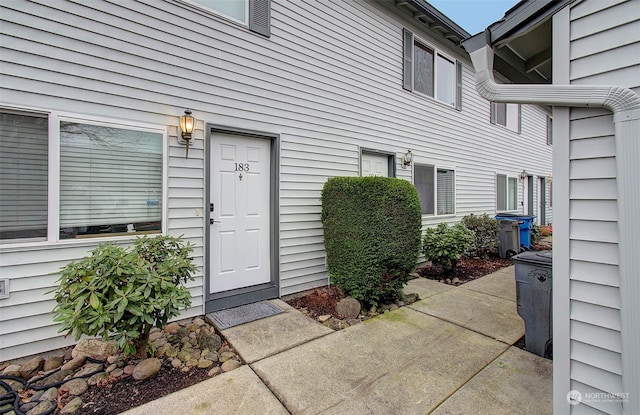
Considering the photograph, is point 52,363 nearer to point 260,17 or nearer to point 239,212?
point 239,212

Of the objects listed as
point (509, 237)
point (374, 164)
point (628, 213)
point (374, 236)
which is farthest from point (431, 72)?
point (628, 213)

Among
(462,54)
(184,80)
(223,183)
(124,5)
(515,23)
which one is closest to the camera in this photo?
(515,23)

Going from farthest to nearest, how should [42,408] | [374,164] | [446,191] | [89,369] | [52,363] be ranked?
[446,191]
[374,164]
[52,363]
[89,369]
[42,408]

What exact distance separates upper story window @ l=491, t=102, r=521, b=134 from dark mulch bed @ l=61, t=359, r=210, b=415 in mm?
9506

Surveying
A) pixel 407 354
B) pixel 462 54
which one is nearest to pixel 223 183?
pixel 407 354

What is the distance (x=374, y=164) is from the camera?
221 inches

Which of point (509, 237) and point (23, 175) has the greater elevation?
point (23, 175)

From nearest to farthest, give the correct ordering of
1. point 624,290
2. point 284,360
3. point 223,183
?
point 624,290
point 284,360
point 223,183

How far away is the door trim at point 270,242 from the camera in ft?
11.7

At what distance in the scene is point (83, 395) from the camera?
222 cm

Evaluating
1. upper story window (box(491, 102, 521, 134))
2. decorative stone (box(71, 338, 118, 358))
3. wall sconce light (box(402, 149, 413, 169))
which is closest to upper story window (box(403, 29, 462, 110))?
wall sconce light (box(402, 149, 413, 169))

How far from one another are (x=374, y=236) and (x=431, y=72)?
16.2ft

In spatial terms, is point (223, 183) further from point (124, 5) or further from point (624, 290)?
point (624, 290)

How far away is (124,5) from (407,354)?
4.52 m
